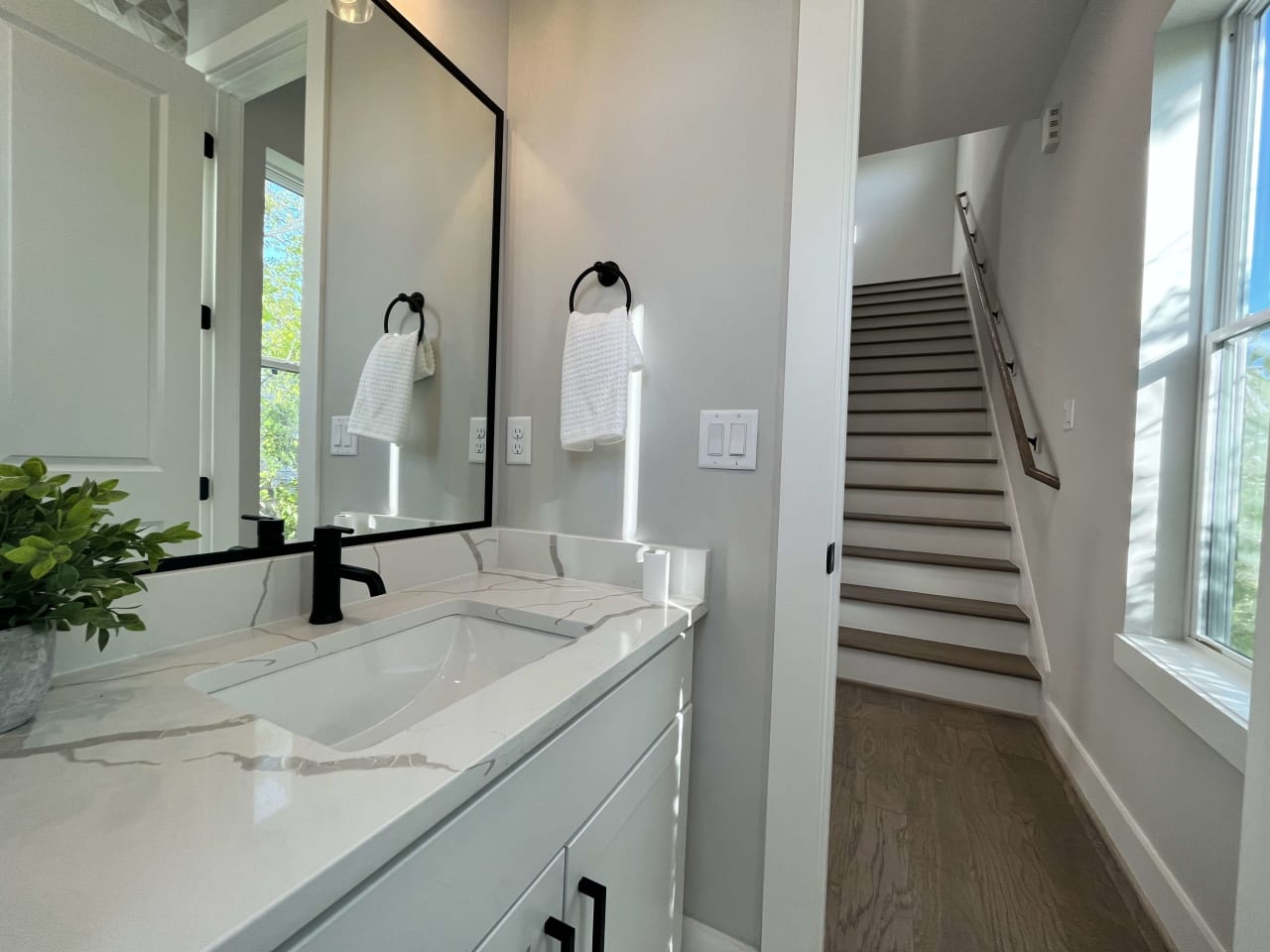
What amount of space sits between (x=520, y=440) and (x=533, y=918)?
3.14 feet

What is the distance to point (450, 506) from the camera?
128cm

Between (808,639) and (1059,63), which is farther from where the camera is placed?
(1059,63)

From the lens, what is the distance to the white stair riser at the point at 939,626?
245 centimetres

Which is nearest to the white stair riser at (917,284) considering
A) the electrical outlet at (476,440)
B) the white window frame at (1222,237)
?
the white window frame at (1222,237)

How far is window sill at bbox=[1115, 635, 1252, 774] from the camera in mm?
1098

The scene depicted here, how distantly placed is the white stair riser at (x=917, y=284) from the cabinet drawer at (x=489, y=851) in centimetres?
497

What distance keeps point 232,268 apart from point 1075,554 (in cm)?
262

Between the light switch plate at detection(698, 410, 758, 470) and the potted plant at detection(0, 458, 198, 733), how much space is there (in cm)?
88

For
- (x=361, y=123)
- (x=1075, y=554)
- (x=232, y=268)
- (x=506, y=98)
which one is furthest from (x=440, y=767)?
(x=1075, y=554)

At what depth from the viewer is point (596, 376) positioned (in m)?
1.16

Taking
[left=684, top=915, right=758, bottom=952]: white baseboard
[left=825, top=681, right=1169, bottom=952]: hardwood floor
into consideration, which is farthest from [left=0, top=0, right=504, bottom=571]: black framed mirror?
[left=825, top=681, right=1169, bottom=952]: hardwood floor

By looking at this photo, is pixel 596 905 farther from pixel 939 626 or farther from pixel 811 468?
pixel 939 626

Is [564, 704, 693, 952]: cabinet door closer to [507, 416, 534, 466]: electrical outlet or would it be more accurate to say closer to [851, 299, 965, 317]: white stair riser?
[507, 416, 534, 466]: electrical outlet

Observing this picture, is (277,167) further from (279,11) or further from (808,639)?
(808,639)
